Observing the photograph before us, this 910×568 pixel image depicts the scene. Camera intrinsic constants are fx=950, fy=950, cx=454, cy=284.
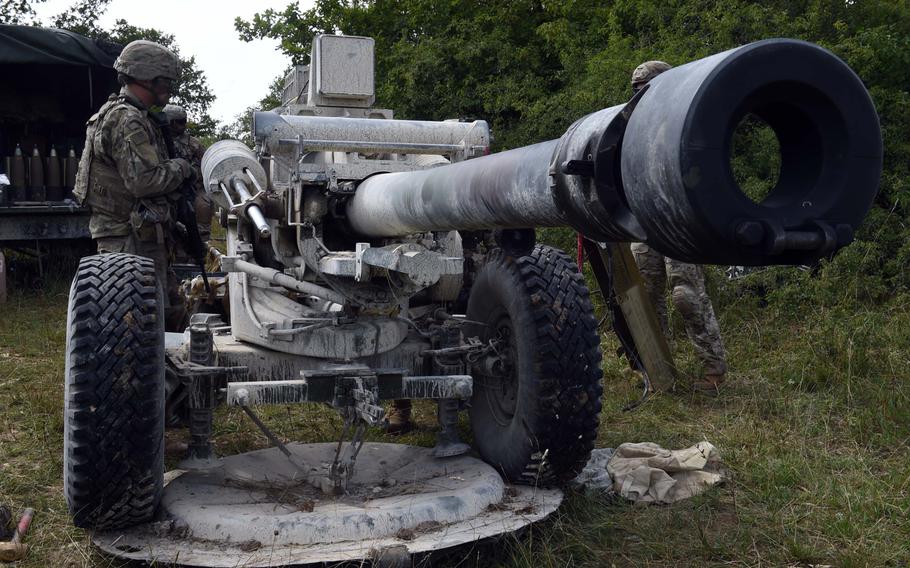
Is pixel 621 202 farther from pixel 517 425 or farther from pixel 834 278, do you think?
pixel 834 278

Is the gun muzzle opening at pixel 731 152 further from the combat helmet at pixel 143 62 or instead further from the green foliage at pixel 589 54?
the green foliage at pixel 589 54

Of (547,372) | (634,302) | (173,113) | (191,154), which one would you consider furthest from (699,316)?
(191,154)

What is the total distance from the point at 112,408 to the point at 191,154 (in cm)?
491

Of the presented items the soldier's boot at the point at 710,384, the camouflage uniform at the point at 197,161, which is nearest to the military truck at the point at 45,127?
the camouflage uniform at the point at 197,161

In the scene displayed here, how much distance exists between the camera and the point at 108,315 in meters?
3.48

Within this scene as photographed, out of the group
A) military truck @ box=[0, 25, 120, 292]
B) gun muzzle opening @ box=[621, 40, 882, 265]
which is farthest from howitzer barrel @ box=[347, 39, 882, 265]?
military truck @ box=[0, 25, 120, 292]

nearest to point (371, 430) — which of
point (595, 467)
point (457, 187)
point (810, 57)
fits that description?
point (595, 467)

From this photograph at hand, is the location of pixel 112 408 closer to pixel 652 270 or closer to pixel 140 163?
pixel 140 163

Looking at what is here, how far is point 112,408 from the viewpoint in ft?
11.1

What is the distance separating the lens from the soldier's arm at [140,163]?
503 cm

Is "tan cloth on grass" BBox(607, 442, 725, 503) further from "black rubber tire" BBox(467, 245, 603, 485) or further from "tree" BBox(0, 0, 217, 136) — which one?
"tree" BBox(0, 0, 217, 136)

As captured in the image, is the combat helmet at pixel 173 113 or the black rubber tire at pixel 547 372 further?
the combat helmet at pixel 173 113

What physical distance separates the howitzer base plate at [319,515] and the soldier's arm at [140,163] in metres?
1.72

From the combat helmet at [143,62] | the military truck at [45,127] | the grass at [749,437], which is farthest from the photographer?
the military truck at [45,127]
